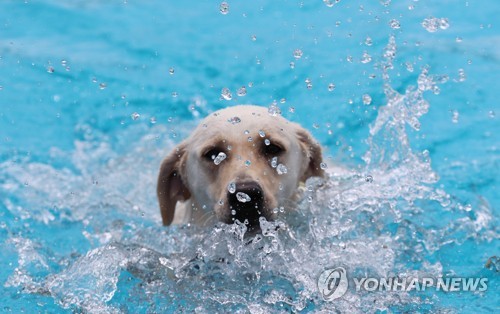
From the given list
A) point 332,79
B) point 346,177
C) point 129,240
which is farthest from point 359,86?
point 129,240

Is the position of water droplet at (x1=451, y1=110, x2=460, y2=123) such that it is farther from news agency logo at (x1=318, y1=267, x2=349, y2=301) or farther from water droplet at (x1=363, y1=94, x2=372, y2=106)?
news agency logo at (x1=318, y1=267, x2=349, y2=301)

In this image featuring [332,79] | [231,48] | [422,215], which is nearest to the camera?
[422,215]

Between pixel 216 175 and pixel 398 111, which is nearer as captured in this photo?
pixel 216 175

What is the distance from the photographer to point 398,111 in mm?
5320

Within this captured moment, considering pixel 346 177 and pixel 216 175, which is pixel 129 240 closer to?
pixel 216 175

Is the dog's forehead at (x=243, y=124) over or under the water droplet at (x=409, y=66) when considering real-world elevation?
over

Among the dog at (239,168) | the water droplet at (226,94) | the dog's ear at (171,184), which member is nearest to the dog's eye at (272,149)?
the dog at (239,168)

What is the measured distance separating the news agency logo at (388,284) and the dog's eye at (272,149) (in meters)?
0.73

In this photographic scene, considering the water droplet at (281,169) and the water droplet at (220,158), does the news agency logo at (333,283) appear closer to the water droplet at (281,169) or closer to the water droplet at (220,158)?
the water droplet at (281,169)

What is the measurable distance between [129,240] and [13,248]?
780 millimetres

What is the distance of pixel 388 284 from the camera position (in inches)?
150

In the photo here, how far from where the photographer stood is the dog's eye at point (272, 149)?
4.05 meters

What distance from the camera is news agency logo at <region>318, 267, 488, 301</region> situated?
147 inches

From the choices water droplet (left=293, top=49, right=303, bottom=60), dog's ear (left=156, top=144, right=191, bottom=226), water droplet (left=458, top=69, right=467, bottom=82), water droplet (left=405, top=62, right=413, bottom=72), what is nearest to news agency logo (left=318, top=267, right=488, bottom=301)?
dog's ear (left=156, top=144, right=191, bottom=226)
